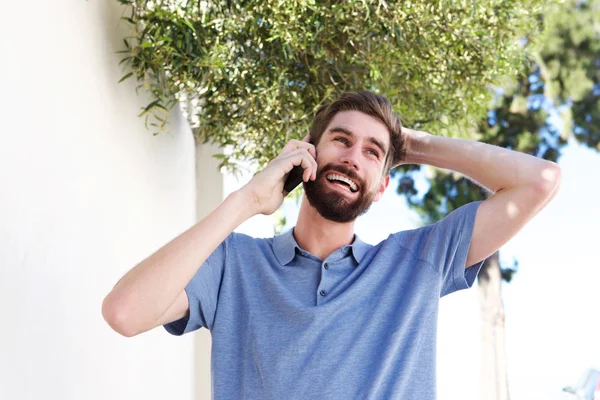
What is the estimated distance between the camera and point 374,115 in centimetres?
208

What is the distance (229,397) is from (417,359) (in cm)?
42

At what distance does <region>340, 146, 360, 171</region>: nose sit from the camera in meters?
1.95

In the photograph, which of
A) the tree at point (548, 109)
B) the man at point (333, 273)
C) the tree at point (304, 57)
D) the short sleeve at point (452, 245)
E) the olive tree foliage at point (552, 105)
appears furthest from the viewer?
the olive tree foliage at point (552, 105)

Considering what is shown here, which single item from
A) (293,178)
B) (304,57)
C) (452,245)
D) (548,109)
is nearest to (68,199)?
(293,178)

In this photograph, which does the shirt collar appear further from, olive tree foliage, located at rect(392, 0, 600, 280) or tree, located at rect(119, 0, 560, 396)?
olive tree foliage, located at rect(392, 0, 600, 280)

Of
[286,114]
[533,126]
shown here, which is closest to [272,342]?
[286,114]

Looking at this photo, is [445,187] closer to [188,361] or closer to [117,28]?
[188,361]

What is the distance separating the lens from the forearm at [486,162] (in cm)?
191

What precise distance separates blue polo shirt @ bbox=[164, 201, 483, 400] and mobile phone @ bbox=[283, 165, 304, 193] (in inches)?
5.9

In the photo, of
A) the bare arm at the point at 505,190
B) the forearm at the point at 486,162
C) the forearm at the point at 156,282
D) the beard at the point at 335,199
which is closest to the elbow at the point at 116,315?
the forearm at the point at 156,282

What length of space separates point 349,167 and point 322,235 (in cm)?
18

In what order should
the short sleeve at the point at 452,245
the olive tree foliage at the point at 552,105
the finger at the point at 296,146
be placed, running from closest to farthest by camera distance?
1. the short sleeve at the point at 452,245
2. the finger at the point at 296,146
3. the olive tree foliage at the point at 552,105

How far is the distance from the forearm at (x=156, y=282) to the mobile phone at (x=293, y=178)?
0.98 feet

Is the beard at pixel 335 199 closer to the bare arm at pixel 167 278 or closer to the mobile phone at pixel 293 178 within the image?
the mobile phone at pixel 293 178
